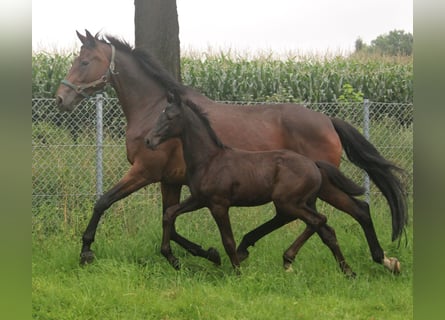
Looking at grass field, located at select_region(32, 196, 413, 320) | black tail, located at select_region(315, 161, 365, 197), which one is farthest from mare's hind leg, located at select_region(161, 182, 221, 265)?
black tail, located at select_region(315, 161, 365, 197)

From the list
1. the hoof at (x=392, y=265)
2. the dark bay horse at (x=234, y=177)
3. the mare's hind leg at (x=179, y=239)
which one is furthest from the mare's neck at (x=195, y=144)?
the hoof at (x=392, y=265)

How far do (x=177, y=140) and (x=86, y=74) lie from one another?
50.5 inches

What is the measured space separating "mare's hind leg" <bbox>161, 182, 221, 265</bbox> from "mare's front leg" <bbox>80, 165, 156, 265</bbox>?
0.40 metres

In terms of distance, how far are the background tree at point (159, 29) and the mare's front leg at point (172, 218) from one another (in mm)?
3025

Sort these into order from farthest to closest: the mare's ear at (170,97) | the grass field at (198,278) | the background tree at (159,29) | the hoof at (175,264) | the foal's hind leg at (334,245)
Result: the background tree at (159,29)
the hoof at (175,264)
the foal's hind leg at (334,245)
the mare's ear at (170,97)
the grass field at (198,278)

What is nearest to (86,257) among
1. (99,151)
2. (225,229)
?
(225,229)

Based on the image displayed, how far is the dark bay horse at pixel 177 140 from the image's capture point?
21.1ft

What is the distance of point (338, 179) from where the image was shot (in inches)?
249

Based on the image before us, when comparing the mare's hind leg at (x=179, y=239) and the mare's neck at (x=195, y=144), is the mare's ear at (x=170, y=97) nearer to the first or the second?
the mare's neck at (x=195, y=144)

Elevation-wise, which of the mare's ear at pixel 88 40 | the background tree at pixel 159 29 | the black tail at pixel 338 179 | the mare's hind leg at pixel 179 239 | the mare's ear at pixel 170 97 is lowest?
the mare's hind leg at pixel 179 239

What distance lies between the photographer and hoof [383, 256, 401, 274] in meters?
6.31

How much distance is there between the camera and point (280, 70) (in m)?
15.3

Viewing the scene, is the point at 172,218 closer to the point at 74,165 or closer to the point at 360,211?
the point at 360,211

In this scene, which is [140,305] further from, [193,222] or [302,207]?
[193,222]
